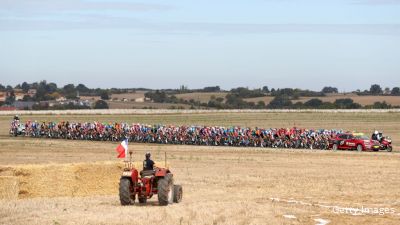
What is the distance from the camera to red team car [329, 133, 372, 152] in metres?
49.6

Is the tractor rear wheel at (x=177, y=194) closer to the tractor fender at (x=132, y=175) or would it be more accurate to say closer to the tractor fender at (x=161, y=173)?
the tractor fender at (x=161, y=173)

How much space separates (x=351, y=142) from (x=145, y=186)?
30.4 meters

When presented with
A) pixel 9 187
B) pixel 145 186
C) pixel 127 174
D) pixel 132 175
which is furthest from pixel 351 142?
pixel 127 174

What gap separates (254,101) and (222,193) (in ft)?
506

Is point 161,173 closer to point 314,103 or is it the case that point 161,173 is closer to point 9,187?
point 9,187

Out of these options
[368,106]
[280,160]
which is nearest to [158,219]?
[280,160]

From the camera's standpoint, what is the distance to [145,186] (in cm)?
2173

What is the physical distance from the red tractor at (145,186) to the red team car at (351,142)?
29021 mm

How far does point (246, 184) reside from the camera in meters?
28.6

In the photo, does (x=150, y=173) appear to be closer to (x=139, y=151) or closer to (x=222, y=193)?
(x=222, y=193)

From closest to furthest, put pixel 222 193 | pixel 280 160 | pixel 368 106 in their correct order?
pixel 222 193 < pixel 280 160 < pixel 368 106

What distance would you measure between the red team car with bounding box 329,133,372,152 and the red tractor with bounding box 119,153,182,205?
2902 cm

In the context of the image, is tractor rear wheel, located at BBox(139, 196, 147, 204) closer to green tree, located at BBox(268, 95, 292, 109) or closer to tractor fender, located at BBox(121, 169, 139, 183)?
tractor fender, located at BBox(121, 169, 139, 183)
